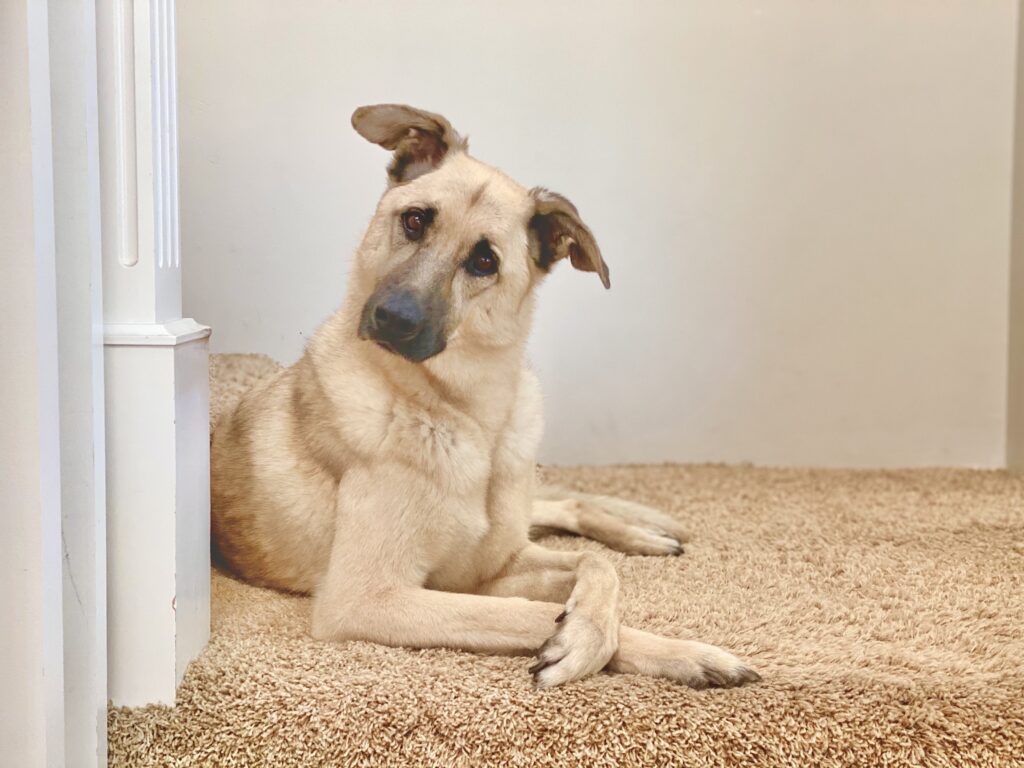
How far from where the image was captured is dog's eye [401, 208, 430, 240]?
1.70 metres

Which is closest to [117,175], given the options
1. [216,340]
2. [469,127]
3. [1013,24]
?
[216,340]

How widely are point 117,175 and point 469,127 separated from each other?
4.31 feet

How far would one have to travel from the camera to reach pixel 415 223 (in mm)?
1707

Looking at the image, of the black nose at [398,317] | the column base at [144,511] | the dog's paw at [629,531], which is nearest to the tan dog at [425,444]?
the black nose at [398,317]

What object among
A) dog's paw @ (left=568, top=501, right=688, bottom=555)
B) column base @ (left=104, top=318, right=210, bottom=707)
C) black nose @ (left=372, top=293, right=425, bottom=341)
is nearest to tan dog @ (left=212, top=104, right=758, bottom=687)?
black nose @ (left=372, top=293, right=425, bottom=341)

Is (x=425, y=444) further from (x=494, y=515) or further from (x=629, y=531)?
(x=629, y=531)

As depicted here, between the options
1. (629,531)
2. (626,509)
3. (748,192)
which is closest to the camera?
(629,531)

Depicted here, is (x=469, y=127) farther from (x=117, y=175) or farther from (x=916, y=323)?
(x=916, y=323)

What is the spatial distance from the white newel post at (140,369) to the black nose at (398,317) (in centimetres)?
34

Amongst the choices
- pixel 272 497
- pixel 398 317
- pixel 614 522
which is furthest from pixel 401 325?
pixel 614 522

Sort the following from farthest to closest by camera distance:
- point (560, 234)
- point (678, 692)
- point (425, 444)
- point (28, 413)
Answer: point (560, 234) → point (425, 444) → point (678, 692) → point (28, 413)

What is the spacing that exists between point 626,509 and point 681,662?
3.06 ft

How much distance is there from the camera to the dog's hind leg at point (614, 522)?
84.9 inches

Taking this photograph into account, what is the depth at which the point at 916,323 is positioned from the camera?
3.10 metres
